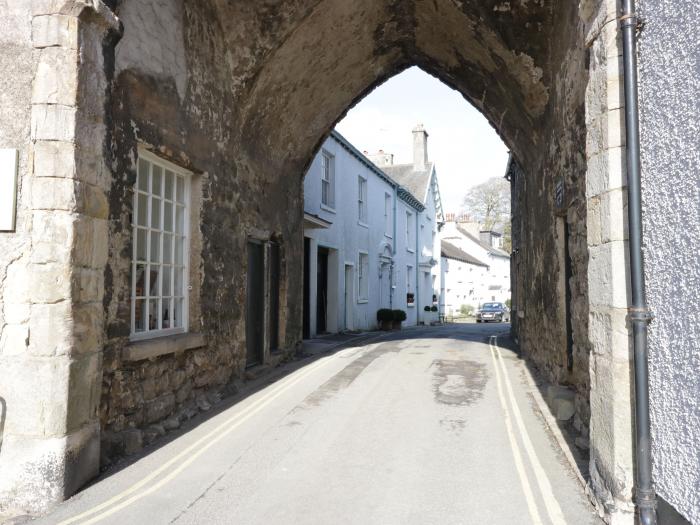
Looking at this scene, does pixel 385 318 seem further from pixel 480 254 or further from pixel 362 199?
pixel 480 254

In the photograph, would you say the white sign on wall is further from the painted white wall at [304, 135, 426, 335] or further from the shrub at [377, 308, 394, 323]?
the shrub at [377, 308, 394, 323]

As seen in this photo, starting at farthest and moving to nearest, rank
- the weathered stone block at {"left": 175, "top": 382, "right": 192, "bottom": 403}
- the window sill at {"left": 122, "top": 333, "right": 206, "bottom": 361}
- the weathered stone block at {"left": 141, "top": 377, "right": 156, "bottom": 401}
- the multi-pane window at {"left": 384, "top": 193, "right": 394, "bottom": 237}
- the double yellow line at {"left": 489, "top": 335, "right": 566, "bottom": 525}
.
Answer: the multi-pane window at {"left": 384, "top": 193, "right": 394, "bottom": 237} < the weathered stone block at {"left": 175, "top": 382, "right": 192, "bottom": 403} < the weathered stone block at {"left": 141, "top": 377, "right": 156, "bottom": 401} < the window sill at {"left": 122, "top": 333, "right": 206, "bottom": 361} < the double yellow line at {"left": 489, "top": 335, "right": 566, "bottom": 525}

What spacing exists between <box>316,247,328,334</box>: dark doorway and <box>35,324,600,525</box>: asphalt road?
27.7 ft

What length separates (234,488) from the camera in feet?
14.3

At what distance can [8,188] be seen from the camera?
13.6 feet

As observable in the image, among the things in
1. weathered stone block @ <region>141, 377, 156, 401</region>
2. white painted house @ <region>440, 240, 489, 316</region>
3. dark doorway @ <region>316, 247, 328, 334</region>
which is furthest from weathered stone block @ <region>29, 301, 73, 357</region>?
white painted house @ <region>440, 240, 489, 316</region>

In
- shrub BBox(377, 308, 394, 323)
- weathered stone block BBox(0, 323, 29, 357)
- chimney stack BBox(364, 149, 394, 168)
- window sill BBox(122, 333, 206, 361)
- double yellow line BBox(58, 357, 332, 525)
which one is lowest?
double yellow line BBox(58, 357, 332, 525)

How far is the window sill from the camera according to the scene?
5223mm

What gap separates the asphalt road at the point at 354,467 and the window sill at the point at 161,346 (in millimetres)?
902

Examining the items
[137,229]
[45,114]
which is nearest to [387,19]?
[137,229]

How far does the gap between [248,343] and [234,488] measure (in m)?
4.61

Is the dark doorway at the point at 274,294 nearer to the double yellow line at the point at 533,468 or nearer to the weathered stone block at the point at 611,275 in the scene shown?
the double yellow line at the point at 533,468

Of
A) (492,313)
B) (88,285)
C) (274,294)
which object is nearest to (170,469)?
(88,285)

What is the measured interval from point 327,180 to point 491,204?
30.1m
